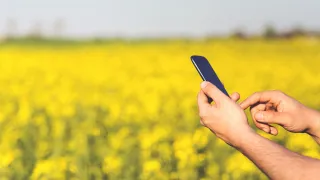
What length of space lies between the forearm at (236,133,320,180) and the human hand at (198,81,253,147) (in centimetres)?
3

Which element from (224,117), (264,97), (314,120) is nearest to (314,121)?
(314,120)

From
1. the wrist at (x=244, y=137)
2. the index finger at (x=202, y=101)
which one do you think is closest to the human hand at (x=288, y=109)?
the index finger at (x=202, y=101)

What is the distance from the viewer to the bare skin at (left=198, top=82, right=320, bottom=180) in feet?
7.82

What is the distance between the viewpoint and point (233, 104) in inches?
97.6

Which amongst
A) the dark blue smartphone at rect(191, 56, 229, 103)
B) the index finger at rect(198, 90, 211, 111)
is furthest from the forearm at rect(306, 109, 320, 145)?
the index finger at rect(198, 90, 211, 111)

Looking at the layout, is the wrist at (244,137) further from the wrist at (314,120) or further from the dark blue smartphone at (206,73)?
the wrist at (314,120)

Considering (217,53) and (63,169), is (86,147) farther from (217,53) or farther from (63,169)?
(217,53)

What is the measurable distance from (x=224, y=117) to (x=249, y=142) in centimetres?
10

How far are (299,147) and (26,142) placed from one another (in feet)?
4.94

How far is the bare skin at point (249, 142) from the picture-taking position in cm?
238

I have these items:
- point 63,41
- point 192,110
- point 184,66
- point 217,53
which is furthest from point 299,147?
point 63,41

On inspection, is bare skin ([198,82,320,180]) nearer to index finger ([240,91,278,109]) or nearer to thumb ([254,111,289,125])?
thumb ([254,111,289,125])

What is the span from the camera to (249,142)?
244cm

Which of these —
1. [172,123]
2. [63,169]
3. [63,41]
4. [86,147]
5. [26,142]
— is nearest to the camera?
[63,169]
